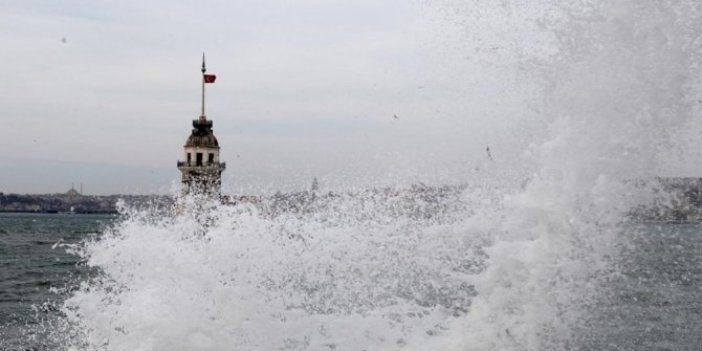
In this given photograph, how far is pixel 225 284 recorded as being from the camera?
1314cm

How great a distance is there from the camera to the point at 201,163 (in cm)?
6188

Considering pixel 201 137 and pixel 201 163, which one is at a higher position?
pixel 201 137

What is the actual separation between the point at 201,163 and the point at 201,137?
207 centimetres

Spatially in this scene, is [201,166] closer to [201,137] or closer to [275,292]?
[201,137]

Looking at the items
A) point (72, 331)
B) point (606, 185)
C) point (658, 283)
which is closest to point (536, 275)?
point (606, 185)

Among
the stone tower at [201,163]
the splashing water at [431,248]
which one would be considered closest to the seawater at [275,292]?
the splashing water at [431,248]

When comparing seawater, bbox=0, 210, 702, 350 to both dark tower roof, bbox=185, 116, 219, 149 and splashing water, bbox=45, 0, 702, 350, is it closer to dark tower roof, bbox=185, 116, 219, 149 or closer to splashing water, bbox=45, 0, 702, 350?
splashing water, bbox=45, 0, 702, 350

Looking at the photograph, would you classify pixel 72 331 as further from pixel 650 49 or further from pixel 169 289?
pixel 650 49

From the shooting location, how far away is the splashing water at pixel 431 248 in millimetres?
11625

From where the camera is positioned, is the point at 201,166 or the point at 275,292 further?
the point at 201,166

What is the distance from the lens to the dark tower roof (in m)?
62.2

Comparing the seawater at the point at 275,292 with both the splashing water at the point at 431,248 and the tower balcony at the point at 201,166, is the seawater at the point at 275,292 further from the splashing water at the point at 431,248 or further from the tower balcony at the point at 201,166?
the tower balcony at the point at 201,166

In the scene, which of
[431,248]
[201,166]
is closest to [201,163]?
[201,166]

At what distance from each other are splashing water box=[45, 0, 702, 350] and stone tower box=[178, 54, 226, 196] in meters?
46.0
